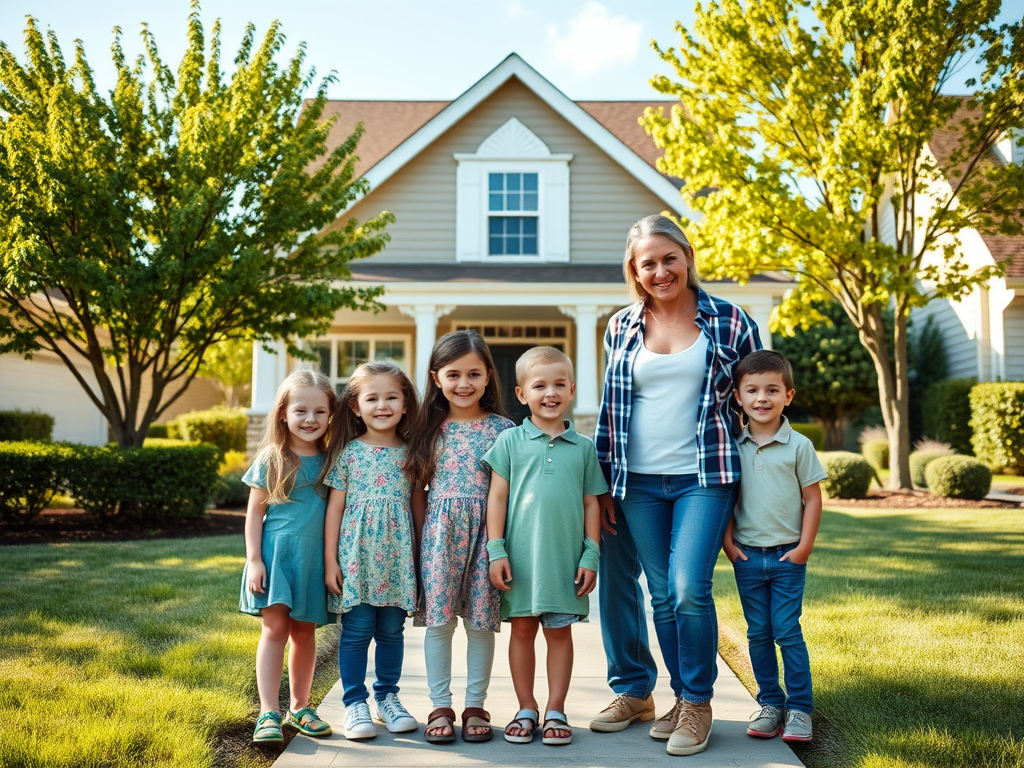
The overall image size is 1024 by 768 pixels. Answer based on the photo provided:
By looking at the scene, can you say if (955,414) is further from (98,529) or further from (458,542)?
(458,542)

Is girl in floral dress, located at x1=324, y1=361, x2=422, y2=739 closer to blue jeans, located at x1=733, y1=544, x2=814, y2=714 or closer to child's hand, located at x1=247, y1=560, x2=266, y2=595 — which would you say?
child's hand, located at x1=247, y1=560, x2=266, y2=595

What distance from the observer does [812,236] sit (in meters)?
10.4

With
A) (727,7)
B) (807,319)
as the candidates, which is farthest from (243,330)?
(807,319)

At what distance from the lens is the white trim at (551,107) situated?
1345 cm

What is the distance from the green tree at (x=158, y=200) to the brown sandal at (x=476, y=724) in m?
5.70

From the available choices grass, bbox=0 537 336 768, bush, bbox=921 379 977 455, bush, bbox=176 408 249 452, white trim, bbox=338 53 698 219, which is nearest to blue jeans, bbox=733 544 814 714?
grass, bbox=0 537 336 768

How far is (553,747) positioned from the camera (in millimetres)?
3016

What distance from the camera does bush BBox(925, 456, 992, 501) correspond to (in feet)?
34.0

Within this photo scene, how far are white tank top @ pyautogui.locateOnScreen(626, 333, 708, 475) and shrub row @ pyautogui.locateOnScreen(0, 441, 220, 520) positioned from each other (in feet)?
21.1

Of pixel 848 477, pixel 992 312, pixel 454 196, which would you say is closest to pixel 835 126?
pixel 848 477

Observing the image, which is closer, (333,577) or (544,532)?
(544,532)

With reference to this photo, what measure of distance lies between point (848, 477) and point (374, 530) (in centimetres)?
887

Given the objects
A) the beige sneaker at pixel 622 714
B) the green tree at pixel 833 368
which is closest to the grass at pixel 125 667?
the beige sneaker at pixel 622 714

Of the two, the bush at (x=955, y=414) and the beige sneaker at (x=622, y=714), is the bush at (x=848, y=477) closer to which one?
the bush at (x=955, y=414)
